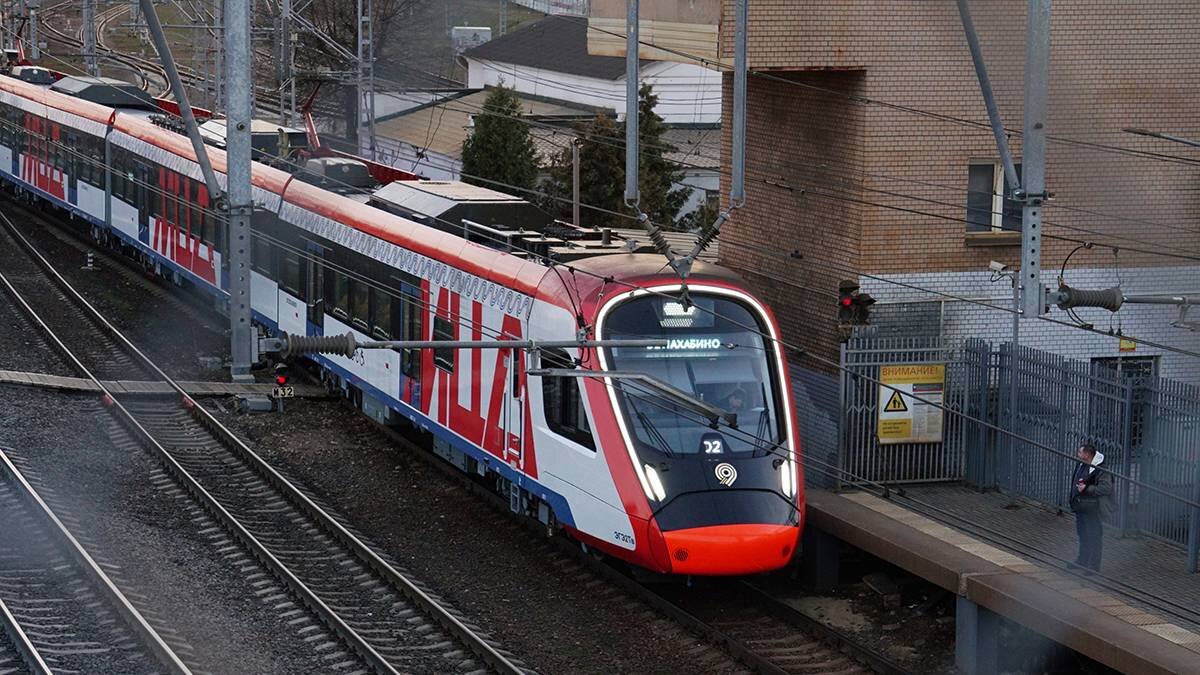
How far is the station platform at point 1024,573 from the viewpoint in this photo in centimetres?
1266

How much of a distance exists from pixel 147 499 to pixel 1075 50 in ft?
36.6

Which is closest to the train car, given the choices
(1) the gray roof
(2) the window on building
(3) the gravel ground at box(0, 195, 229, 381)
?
(2) the window on building

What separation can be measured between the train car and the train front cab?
0.01m

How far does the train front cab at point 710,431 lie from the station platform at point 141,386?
10.2 m

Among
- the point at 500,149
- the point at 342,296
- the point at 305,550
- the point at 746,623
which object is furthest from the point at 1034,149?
the point at 500,149

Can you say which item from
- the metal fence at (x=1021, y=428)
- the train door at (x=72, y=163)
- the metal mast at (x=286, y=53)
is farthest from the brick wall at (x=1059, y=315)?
the train door at (x=72, y=163)

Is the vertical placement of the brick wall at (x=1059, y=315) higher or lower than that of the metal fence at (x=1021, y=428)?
higher

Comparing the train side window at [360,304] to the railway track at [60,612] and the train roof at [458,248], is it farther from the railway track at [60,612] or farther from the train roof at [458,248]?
the railway track at [60,612]

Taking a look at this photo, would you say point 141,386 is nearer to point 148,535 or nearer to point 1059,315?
point 148,535

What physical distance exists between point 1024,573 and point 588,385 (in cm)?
412

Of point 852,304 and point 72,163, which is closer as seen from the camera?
point 852,304

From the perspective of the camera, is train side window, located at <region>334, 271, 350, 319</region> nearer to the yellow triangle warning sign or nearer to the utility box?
the yellow triangle warning sign

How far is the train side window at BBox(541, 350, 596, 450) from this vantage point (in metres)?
14.9

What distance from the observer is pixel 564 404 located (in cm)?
1528
